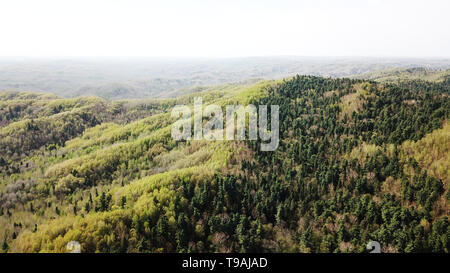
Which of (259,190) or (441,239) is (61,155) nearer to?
(259,190)

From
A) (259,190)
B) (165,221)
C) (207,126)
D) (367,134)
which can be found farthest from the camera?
(207,126)

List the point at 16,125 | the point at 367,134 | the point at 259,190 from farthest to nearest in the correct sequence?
the point at 16,125 → the point at 367,134 → the point at 259,190

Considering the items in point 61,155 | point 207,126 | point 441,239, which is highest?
point 207,126

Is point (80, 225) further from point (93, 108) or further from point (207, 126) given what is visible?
point (93, 108)
